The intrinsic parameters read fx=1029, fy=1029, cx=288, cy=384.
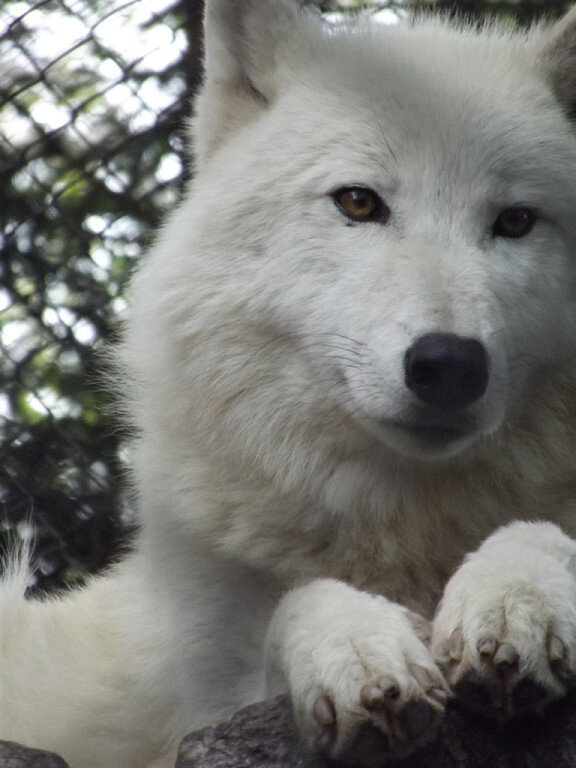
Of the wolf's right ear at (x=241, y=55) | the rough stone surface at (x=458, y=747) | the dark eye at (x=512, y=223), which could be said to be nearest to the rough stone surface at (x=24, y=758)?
the rough stone surface at (x=458, y=747)

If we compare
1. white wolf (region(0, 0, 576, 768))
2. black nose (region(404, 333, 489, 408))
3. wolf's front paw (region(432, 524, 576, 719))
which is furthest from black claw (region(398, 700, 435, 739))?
black nose (region(404, 333, 489, 408))

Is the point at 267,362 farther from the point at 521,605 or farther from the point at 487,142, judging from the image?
the point at 521,605

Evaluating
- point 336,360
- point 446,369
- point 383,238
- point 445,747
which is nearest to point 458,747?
point 445,747

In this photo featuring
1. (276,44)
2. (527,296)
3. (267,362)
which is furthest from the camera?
(276,44)

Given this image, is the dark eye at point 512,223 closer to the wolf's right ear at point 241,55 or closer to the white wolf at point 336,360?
the white wolf at point 336,360

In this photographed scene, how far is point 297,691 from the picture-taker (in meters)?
2.18

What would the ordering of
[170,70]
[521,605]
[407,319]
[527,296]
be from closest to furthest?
[521,605] → [407,319] → [527,296] → [170,70]

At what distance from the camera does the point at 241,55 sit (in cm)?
333

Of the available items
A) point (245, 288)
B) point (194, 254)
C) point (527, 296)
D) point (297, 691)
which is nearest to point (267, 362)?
point (245, 288)

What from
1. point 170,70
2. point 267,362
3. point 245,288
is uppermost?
point 170,70

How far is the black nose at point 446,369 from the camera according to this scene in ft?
7.85

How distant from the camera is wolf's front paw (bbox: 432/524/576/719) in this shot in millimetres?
2029

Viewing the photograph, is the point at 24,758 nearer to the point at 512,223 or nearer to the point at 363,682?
the point at 363,682

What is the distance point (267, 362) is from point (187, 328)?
288 mm
